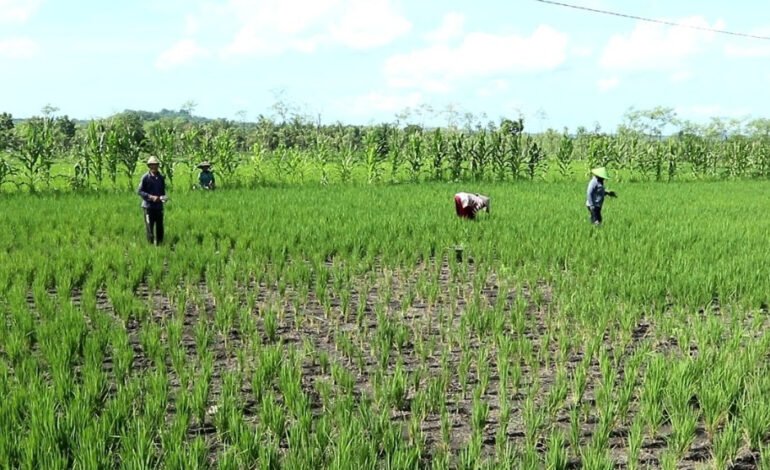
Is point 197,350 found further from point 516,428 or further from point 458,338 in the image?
point 516,428

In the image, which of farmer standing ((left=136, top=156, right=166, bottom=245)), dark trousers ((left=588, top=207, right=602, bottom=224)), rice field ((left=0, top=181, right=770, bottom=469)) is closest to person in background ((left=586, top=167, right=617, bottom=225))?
dark trousers ((left=588, top=207, right=602, bottom=224))

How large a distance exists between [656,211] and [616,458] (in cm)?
988

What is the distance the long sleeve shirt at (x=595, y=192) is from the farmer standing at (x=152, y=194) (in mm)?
5667

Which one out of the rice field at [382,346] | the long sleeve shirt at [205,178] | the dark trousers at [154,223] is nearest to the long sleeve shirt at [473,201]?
the rice field at [382,346]

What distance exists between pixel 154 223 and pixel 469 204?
467 cm

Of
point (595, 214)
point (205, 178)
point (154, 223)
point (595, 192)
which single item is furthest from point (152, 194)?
point (595, 214)

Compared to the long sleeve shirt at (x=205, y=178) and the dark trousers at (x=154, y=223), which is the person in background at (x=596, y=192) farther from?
the long sleeve shirt at (x=205, y=178)

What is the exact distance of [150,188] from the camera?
26.5ft

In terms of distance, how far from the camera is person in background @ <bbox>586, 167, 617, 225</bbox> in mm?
8940

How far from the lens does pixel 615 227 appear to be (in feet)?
32.2

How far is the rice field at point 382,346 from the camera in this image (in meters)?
3.12

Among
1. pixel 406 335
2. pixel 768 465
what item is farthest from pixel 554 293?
pixel 768 465

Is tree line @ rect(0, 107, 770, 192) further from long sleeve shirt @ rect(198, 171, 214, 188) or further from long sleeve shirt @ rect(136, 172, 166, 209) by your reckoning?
long sleeve shirt @ rect(136, 172, 166, 209)

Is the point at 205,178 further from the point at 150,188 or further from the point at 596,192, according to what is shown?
the point at 596,192
